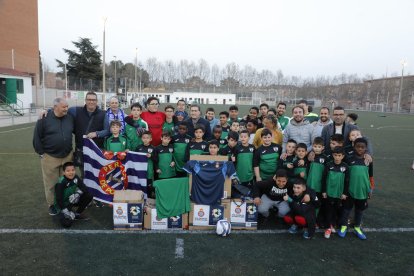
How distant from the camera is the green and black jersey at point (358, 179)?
5000 millimetres

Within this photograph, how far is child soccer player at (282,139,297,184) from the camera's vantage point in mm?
5440

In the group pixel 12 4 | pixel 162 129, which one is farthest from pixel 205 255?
pixel 12 4

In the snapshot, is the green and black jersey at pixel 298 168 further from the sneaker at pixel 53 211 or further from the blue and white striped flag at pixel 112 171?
the sneaker at pixel 53 211

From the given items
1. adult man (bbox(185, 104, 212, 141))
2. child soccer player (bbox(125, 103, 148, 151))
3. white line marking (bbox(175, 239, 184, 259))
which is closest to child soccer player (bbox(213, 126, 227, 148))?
adult man (bbox(185, 104, 212, 141))

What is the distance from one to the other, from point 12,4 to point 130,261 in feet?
147

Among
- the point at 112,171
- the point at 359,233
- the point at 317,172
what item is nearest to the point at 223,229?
the point at 317,172

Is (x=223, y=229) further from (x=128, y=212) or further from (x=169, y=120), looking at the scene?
(x=169, y=120)

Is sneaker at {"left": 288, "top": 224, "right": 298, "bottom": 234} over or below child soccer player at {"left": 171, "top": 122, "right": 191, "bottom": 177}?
below

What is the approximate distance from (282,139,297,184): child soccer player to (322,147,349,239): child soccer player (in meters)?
0.58

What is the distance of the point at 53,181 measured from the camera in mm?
5680

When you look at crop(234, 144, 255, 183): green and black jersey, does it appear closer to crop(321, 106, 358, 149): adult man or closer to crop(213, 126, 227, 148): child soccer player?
crop(213, 126, 227, 148): child soccer player

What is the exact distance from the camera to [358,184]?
5.01 meters

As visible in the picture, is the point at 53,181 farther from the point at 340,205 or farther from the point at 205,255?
the point at 340,205

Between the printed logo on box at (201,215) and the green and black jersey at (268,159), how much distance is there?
1.29m
